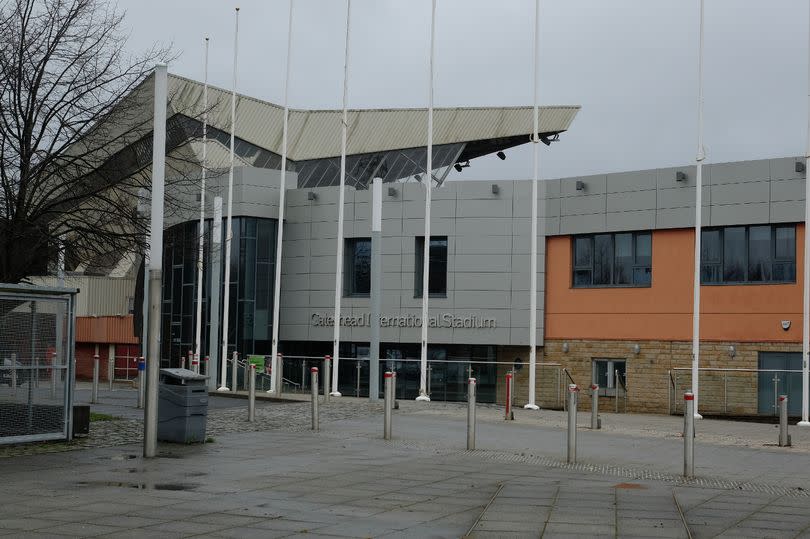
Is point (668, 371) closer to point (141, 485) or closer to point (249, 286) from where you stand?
point (249, 286)

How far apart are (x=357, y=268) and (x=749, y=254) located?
14376mm

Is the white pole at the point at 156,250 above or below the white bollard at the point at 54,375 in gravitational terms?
above

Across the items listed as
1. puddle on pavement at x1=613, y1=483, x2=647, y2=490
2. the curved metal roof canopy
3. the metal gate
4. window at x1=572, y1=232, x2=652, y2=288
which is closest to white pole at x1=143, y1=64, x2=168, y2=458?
the metal gate

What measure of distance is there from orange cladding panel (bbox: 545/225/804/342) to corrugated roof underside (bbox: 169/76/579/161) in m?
7.96

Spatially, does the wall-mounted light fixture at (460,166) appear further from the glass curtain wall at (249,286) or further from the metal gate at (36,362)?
the metal gate at (36,362)

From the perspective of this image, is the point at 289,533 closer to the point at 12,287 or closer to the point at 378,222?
the point at 12,287

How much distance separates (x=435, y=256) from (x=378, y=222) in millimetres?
10224

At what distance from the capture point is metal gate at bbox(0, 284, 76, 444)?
612 inches

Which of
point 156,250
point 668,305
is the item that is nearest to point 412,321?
point 668,305

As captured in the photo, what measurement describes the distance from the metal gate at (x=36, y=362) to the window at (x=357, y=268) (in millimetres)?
24160

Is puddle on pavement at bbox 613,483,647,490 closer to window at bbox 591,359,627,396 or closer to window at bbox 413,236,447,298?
window at bbox 591,359,627,396

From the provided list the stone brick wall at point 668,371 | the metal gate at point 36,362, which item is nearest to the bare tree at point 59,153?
the metal gate at point 36,362

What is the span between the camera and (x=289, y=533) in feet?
29.5

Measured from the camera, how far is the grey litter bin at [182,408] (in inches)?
636
